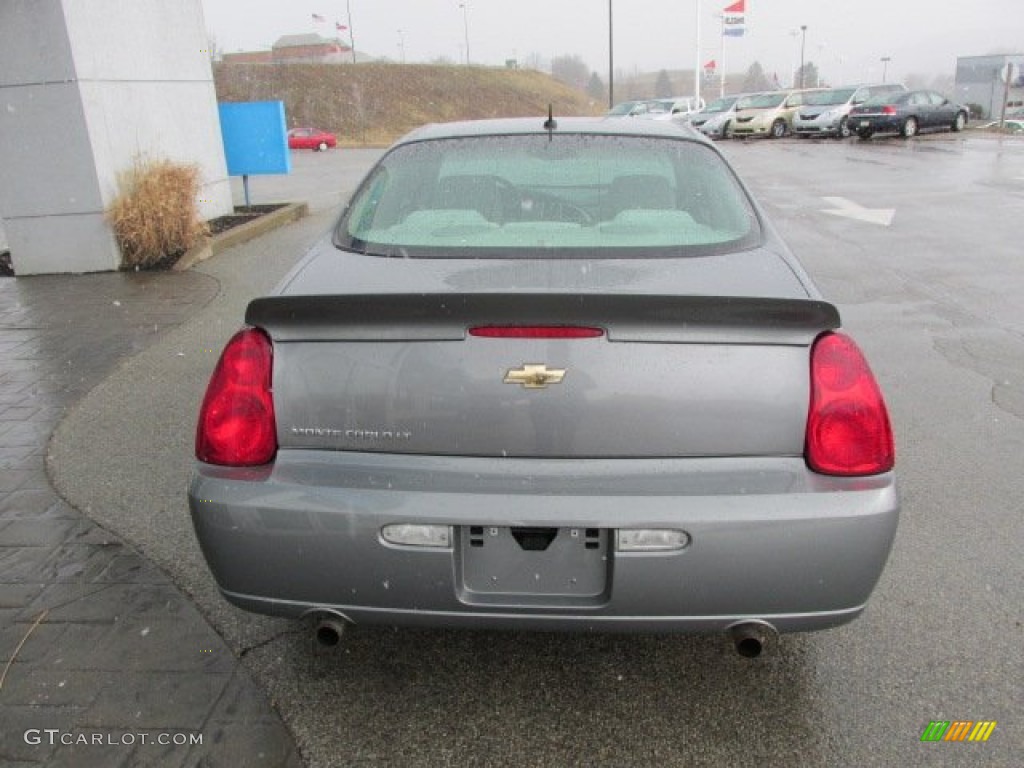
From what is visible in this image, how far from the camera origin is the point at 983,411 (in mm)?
4723

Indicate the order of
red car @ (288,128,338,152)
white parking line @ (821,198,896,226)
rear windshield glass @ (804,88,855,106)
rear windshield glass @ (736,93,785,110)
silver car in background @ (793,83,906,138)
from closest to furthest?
white parking line @ (821,198,896,226) → silver car in background @ (793,83,906,138) → rear windshield glass @ (804,88,855,106) → rear windshield glass @ (736,93,785,110) → red car @ (288,128,338,152)

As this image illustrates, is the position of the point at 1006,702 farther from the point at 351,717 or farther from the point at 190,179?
the point at 190,179

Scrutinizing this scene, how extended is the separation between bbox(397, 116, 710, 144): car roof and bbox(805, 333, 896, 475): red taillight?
1.51m

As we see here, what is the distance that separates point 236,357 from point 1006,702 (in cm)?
238

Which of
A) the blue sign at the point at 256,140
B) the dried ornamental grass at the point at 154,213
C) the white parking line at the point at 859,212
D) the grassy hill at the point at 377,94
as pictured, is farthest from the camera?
the grassy hill at the point at 377,94

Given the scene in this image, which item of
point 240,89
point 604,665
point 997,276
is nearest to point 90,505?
point 604,665

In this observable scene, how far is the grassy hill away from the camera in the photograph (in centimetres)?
6619

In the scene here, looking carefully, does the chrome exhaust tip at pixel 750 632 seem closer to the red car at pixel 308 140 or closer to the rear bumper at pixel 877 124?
the rear bumper at pixel 877 124

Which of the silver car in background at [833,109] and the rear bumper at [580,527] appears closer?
the rear bumper at [580,527]

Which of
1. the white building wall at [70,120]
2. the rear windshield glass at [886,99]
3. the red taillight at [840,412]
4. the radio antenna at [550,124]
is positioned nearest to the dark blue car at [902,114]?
the rear windshield glass at [886,99]

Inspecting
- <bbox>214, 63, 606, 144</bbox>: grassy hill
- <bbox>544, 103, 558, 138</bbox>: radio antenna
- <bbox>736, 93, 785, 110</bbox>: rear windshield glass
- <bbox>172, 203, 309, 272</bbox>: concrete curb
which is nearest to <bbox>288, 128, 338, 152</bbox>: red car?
<bbox>214, 63, 606, 144</bbox>: grassy hill

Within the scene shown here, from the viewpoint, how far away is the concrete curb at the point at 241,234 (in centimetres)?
890

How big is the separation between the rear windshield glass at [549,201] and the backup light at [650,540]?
86 cm

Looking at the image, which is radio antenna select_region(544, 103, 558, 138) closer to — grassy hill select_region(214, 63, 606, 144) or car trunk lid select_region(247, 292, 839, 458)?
car trunk lid select_region(247, 292, 839, 458)
